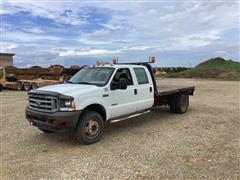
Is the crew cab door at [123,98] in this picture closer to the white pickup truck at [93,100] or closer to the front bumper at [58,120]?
the white pickup truck at [93,100]

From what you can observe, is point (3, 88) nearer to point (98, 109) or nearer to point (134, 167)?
point (98, 109)

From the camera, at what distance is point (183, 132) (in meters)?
7.28

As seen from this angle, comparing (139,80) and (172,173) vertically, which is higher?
(139,80)

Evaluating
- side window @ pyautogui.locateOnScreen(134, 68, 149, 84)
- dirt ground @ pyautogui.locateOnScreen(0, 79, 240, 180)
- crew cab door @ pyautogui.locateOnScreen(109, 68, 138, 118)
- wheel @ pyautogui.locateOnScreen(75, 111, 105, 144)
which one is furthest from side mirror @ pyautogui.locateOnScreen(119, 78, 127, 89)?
dirt ground @ pyautogui.locateOnScreen(0, 79, 240, 180)

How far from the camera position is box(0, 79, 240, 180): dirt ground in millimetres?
4695

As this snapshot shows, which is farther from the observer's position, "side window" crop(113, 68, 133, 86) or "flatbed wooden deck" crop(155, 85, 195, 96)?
"flatbed wooden deck" crop(155, 85, 195, 96)

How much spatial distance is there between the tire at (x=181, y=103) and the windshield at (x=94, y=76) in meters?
3.61

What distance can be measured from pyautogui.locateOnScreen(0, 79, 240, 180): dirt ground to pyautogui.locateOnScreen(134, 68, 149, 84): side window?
1.36 metres

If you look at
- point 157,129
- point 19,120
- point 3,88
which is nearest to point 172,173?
point 157,129

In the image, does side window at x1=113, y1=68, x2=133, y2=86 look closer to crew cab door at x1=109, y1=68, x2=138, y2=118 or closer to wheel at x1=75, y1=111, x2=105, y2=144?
crew cab door at x1=109, y1=68, x2=138, y2=118

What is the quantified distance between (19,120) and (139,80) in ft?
14.7

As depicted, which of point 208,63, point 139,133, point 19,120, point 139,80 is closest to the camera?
point 139,133

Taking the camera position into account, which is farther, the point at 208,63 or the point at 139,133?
the point at 208,63

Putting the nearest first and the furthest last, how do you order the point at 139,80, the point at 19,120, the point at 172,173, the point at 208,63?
the point at 172,173 → the point at 139,80 → the point at 19,120 → the point at 208,63
